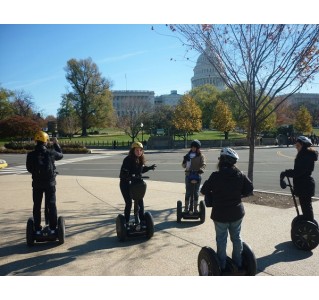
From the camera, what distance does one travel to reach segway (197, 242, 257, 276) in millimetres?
4082

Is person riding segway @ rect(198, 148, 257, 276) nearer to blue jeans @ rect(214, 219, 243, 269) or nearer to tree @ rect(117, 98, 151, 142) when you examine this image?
blue jeans @ rect(214, 219, 243, 269)

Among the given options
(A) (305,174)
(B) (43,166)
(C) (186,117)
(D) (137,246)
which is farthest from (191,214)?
(C) (186,117)

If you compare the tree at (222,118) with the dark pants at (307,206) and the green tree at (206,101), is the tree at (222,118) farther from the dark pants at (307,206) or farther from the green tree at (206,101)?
the dark pants at (307,206)

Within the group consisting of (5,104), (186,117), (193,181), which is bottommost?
(193,181)

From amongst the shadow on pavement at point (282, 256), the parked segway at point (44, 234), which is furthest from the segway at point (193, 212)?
the parked segway at point (44, 234)

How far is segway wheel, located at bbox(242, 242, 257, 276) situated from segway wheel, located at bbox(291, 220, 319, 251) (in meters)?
1.66

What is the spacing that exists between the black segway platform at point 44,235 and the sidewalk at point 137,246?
0.12 meters

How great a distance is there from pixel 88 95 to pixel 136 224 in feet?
222

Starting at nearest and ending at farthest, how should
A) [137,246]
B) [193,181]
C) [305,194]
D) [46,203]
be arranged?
1. [305,194]
2. [137,246]
3. [46,203]
4. [193,181]

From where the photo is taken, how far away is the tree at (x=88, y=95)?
71000 millimetres

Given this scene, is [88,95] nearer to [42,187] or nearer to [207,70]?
[207,70]

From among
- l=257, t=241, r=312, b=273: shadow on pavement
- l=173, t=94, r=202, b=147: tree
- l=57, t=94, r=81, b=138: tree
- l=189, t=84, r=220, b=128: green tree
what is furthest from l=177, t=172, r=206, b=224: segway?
l=189, t=84, r=220, b=128: green tree

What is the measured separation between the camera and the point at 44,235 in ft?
19.0
